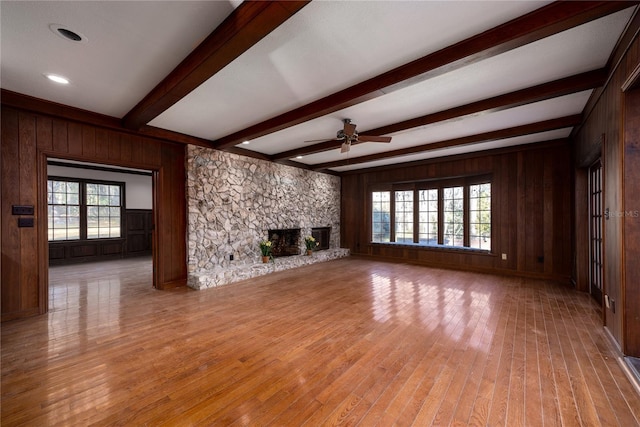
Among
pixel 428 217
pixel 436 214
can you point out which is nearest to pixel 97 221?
pixel 428 217

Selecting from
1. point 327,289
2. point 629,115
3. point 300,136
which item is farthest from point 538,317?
point 300,136

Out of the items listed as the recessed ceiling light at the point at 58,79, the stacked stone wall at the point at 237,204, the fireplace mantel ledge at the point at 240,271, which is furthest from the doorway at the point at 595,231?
the recessed ceiling light at the point at 58,79

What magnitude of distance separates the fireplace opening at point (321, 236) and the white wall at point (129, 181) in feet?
15.6

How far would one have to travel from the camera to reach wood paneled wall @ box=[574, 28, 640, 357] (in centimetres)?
217

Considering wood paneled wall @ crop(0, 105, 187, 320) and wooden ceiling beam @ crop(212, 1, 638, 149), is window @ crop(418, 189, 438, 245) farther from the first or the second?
wood paneled wall @ crop(0, 105, 187, 320)

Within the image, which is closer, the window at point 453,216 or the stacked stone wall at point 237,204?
the stacked stone wall at point 237,204

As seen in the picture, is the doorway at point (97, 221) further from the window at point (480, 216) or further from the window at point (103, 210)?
the window at point (480, 216)

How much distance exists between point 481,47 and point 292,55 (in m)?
1.59

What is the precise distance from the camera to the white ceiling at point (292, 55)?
1.85 metres

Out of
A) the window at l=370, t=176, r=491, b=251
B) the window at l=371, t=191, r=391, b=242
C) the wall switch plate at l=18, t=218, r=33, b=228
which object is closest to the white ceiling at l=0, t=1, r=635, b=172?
the wall switch plate at l=18, t=218, r=33, b=228

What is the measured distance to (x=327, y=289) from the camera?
176 inches

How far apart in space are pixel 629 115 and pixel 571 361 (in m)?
2.18

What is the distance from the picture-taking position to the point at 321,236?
312 inches

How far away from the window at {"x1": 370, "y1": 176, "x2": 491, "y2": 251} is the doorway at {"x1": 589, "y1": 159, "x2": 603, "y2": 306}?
185cm
